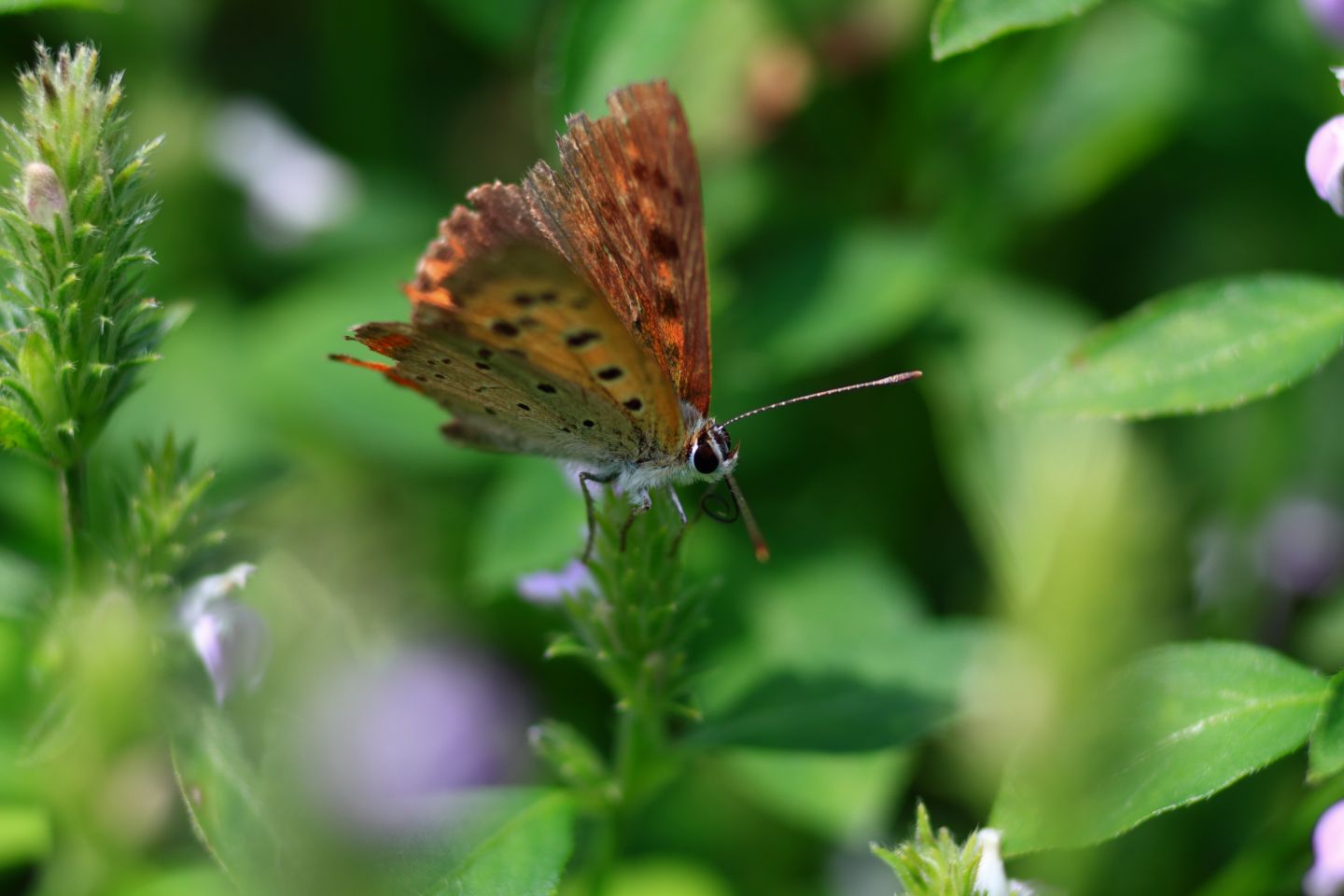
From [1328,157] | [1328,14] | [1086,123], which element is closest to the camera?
[1328,157]

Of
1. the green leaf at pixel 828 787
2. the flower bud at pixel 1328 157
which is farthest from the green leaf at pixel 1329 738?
the green leaf at pixel 828 787

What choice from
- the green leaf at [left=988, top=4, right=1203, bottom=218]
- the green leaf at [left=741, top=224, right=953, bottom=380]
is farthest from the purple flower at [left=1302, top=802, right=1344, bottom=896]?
the green leaf at [left=988, top=4, right=1203, bottom=218]

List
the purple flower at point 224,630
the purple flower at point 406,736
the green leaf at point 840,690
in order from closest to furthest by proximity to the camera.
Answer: the purple flower at point 406,736 < the purple flower at point 224,630 < the green leaf at point 840,690

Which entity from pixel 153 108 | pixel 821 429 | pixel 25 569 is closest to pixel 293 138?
pixel 153 108

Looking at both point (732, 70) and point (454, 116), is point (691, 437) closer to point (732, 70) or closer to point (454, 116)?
point (732, 70)

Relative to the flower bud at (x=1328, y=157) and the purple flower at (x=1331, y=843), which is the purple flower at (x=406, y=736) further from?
the flower bud at (x=1328, y=157)

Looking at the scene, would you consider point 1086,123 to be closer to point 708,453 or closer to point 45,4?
point 708,453

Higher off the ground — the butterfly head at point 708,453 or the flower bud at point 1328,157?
the flower bud at point 1328,157

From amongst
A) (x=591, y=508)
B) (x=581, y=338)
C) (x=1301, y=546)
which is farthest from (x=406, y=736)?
(x=1301, y=546)
